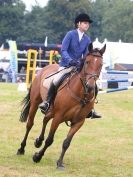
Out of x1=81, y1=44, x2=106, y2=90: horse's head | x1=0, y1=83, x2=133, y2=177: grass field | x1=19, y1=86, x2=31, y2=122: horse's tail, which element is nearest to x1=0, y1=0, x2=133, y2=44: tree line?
x1=0, y1=83, x2=133, y2=177: grass field

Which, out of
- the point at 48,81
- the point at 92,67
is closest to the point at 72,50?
the point at 48,81

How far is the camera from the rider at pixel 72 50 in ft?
31.2

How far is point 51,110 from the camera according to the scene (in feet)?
31.4

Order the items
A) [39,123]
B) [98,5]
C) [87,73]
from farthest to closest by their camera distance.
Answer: [98,5] → [39,123] → [87,73]

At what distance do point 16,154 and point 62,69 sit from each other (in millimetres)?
1760

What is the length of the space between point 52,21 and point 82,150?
9394 cm

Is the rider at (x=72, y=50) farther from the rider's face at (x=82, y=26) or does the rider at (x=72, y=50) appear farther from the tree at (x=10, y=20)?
the tree at (x=10, y=20)

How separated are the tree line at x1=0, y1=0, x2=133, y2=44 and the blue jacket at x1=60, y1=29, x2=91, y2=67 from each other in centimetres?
8840

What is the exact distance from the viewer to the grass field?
873cm

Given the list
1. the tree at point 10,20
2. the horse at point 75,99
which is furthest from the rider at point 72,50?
the tree at point 10,20

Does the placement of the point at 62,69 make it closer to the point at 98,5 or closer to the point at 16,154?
the point at 16,154

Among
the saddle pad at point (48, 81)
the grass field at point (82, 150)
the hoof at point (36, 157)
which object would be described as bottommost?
the grass field at point (82, 150)

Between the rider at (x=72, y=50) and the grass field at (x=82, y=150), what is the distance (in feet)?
3.06

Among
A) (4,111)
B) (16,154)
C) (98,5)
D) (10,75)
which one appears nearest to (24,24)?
(98,5)
